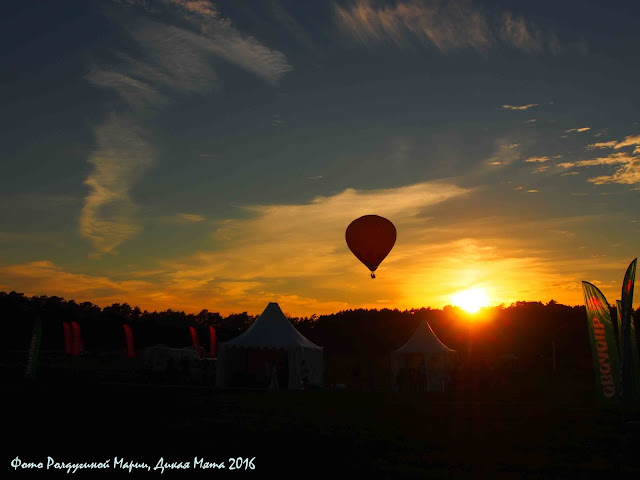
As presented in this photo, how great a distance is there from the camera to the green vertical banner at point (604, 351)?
16.7 meters

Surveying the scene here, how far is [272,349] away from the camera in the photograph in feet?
87.1

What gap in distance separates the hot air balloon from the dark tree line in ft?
67.5

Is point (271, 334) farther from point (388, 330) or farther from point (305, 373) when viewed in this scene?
point (388, 330)

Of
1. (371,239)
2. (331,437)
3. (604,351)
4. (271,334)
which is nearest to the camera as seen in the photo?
(331,437)

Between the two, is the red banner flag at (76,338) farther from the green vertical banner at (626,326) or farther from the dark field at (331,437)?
the green vertical banner at (626,326)

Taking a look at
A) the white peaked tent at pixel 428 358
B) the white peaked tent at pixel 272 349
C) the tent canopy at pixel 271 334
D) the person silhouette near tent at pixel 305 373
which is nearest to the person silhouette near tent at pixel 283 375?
the white peaked tent at pixel 272 349

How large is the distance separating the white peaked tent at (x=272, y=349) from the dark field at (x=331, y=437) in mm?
9090

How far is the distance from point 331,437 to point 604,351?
963 cm

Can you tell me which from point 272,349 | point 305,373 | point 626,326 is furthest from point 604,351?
point 272,349

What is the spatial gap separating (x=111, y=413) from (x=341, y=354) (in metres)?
42.1

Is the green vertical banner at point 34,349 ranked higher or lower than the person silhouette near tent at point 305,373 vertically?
higher

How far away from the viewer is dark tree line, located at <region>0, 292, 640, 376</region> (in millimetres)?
45031

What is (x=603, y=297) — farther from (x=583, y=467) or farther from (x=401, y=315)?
(x=401, y=315)

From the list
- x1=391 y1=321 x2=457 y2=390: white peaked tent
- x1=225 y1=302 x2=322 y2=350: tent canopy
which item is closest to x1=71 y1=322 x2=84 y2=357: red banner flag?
x1=225 y1=302 x2=322 y2=350: tent canopy
